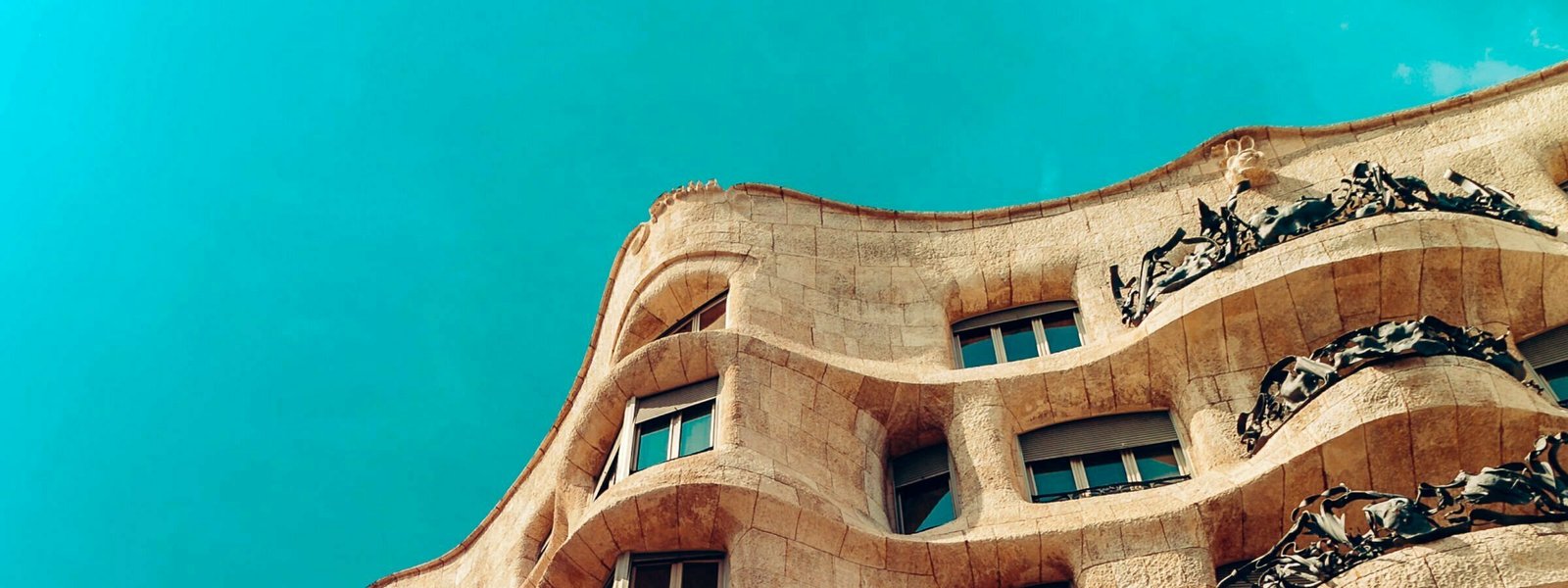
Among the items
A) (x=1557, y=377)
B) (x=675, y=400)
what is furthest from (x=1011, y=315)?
(x=1557, y=377)

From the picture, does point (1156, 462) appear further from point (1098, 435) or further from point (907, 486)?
point (907, 486)

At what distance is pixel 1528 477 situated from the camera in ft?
50.2

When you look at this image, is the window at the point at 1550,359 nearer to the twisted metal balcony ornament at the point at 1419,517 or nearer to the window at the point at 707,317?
the twisted metal balcony ornament at the point at 1419,517

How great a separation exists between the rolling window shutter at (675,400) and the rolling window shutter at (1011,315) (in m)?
4.68

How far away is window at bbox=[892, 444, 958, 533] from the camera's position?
68.4 feet

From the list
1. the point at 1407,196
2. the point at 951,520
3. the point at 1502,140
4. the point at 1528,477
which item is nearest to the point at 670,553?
the point at 951,520

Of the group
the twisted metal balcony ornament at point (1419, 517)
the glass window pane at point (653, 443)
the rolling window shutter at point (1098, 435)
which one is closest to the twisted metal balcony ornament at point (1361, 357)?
the rolling window shutter at point (1098, 435)

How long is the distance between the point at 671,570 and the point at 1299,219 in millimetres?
9762

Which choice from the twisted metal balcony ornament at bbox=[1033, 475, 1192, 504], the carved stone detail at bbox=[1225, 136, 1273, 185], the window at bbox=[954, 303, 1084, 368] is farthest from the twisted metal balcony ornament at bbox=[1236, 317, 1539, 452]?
the carved stone detail at bbox=[1225, 136, 1273, 185]

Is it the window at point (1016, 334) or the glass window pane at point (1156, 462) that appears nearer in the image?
the glass window pane at point (1156, 462)

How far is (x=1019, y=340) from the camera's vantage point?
2405 cm

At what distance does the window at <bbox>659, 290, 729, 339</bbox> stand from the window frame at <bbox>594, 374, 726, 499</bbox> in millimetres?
2739

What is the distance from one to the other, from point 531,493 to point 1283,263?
12672mm

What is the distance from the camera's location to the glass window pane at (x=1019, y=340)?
23.7 m
